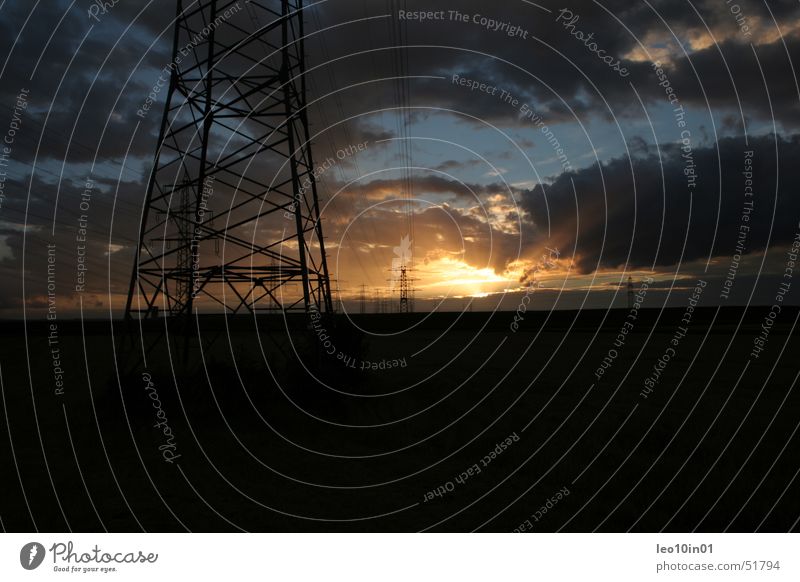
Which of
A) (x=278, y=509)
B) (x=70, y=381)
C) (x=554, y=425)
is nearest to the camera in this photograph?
(x=278, y=509)

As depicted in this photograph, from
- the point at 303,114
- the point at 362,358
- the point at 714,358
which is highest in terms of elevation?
the point at 303,114

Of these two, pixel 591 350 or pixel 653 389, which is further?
pixel 591 350

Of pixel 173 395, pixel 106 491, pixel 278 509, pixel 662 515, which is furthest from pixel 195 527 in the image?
pixel 662 515

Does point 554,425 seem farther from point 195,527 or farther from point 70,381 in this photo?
point 70,381

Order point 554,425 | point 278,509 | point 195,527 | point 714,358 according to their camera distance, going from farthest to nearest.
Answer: point 714,358
point 554,425
point 278,509
point 195,527

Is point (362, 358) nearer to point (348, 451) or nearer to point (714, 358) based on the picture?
point (348, 451)

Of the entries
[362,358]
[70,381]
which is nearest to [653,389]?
[362,358]

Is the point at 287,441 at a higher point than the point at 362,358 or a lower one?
lower
